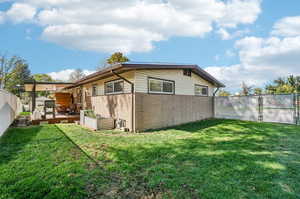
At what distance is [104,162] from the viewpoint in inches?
134

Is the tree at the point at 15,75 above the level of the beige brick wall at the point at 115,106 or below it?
above

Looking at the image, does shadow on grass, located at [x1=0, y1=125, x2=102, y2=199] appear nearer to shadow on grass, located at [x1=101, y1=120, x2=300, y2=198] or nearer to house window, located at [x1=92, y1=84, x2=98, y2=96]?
shadow on grass, located at [x1=101, y1=120, x2=300, y2=198]

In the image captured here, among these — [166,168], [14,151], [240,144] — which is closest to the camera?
[166,168]

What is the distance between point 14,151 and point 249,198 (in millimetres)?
5173

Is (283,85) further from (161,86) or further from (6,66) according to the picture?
(6,66)

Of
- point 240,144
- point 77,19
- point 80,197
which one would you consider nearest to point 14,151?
point 80,197

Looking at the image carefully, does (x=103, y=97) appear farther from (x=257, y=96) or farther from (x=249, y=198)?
(x=257, y=96)

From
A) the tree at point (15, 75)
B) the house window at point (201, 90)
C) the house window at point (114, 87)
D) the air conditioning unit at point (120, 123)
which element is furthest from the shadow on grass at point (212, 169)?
the tree at point (15, 75)

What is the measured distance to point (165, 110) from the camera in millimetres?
7996

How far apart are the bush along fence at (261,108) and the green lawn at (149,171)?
5594 millimetres

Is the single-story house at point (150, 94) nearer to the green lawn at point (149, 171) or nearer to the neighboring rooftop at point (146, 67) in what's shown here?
the neighboring rooftop at point (146, 67)

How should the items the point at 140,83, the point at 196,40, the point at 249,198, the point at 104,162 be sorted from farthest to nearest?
1. the point at 196,40
2. the point at 140,83
3. the point at 104,162
4. the point at 249,198

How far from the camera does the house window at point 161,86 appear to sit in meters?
7.57

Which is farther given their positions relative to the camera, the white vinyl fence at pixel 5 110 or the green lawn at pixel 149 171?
the white vinyl fence at pixel 5 110
